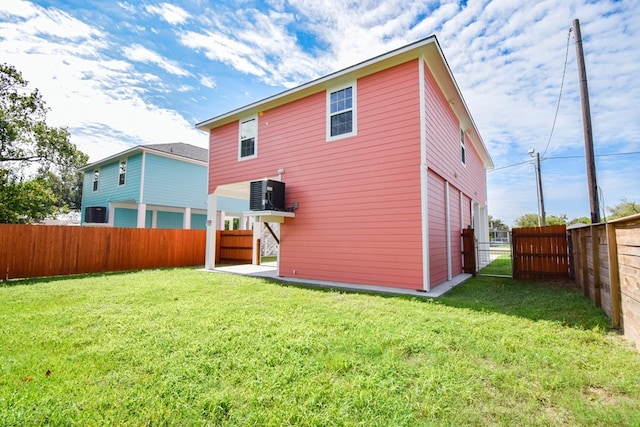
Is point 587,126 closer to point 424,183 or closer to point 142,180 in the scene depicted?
point 424,183

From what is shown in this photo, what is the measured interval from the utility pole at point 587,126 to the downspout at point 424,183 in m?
4.18

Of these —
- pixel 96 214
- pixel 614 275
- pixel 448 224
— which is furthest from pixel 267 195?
pixel 96 214

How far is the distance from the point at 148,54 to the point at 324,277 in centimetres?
901

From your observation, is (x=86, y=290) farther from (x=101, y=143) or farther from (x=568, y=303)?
(x=101, y=143)

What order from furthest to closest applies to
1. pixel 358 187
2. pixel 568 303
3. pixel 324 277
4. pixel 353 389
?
pixel 324 277 → pixel 358 187 → pixel 568 303 → pixel 353 389

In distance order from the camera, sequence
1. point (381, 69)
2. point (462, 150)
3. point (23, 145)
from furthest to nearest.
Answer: point (23, 145)
point (462, 150)
point (381, 69)

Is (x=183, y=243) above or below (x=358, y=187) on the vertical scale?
below

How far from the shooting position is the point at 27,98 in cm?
1343

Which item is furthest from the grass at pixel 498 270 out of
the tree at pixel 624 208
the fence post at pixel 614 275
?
the tree at pixel 624 208

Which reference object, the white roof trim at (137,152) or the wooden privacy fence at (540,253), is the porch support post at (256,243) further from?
the wooden privacy fence at (540,253)

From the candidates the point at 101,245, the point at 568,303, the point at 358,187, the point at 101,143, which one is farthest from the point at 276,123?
the point at 101,143

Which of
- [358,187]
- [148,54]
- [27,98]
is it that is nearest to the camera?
[358,187]

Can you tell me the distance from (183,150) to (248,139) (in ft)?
28.5

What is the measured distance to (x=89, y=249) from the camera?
9.08 metres
